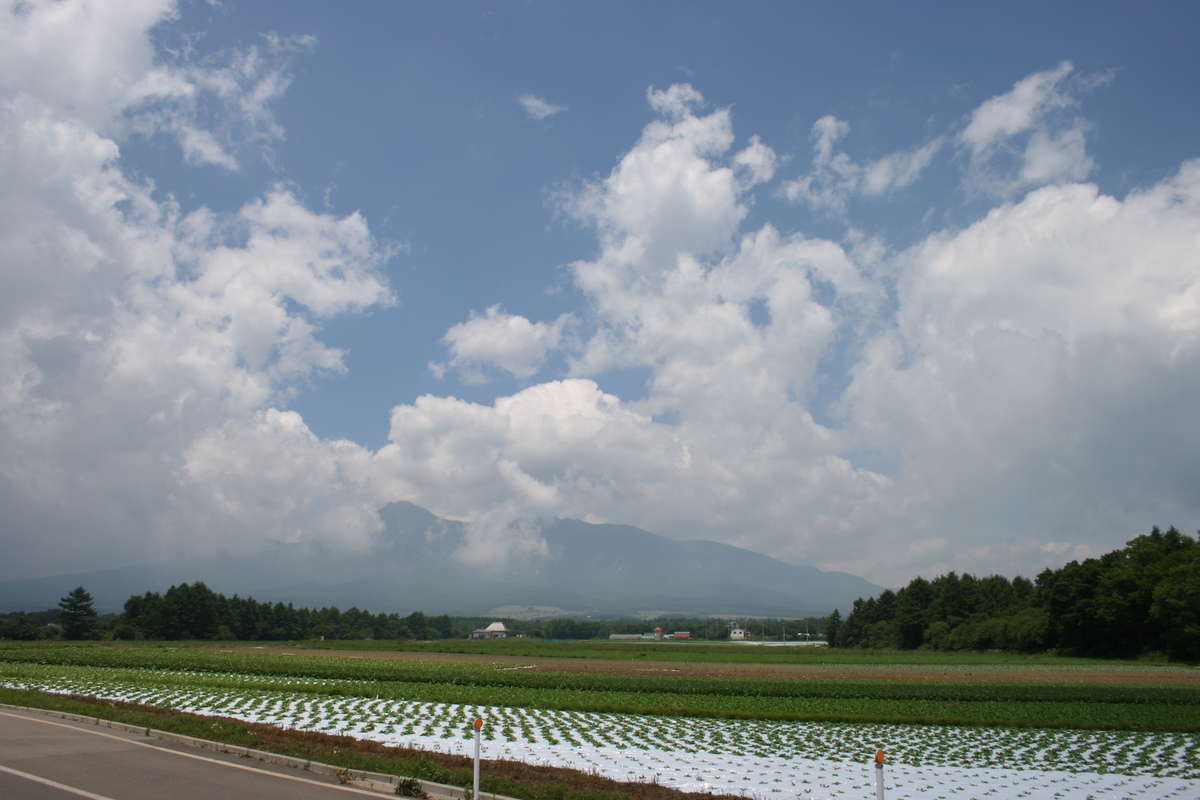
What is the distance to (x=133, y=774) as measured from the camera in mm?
11461

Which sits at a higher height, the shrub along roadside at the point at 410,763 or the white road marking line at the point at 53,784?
the white road marking line at the point at 53,784

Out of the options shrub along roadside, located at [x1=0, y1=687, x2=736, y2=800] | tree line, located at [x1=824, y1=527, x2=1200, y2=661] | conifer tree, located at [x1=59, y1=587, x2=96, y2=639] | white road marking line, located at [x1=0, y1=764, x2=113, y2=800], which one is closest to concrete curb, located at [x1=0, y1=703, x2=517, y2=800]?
shrub along roadside, located at [x1=0, y1=687, x2=736, y2=800]

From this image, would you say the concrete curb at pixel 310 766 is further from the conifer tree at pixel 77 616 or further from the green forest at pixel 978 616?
the conifer tree at pixel 77 616

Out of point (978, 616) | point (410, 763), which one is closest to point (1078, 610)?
point (978, 616)

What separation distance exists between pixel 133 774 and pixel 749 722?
740 inches

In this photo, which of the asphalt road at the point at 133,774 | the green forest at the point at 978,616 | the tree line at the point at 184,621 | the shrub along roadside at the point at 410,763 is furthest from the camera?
the tree line at the point at 184,621

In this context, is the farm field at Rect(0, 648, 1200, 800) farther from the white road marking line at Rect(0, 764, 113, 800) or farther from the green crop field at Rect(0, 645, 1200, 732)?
the white road marking line at Rect(0, 764, 113, 800)

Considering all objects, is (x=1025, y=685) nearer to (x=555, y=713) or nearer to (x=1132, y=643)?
(x=555, y=713)

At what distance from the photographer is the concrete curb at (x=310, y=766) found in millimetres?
10852

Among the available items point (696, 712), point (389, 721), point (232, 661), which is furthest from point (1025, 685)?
point (232, 661)

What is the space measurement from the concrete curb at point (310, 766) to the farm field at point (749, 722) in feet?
14.9

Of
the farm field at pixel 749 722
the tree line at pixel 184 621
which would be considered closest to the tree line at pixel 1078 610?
the farm field at pixel 749 722

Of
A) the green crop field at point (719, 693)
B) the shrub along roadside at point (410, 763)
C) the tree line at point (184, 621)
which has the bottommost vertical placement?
the tree line at point (184, 621)

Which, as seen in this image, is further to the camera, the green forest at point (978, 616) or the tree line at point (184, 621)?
the tree line at point (184, 621)
